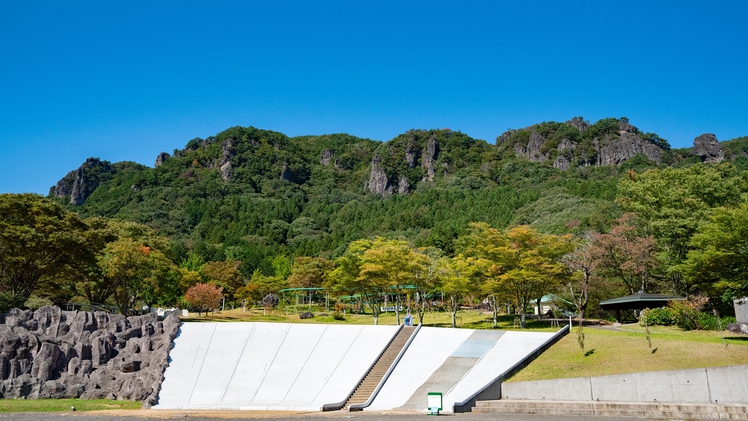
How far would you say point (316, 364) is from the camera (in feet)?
75.4

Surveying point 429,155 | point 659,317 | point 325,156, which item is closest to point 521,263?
point 659,317

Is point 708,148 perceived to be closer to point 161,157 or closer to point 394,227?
point 394,227

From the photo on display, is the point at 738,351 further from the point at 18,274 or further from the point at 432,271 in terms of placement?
the point at 18,274

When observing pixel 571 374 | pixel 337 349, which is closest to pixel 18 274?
pixel 337 349

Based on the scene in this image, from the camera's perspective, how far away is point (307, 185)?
151 m

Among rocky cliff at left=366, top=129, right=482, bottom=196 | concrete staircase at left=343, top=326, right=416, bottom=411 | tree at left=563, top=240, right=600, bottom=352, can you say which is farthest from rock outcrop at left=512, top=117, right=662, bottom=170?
concrete staircase at left=343, top=326, right=416, bottom=411

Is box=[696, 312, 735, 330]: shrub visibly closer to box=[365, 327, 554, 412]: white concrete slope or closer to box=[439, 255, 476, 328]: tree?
box=[365, 327, 554, 412]: white concrete slope

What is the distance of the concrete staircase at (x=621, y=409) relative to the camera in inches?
583

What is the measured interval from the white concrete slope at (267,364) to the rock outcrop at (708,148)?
110 meters

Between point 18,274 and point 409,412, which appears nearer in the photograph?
point 409,412

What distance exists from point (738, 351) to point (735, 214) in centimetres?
733

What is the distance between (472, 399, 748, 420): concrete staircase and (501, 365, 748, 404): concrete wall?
946 mm

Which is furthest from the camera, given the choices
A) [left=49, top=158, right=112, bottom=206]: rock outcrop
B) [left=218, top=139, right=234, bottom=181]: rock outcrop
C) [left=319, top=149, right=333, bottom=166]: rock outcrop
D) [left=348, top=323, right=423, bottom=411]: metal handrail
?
[left=319, top=149, right=333, bottom=166]: rock outcrop

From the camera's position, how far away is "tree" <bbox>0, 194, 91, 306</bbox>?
2828 centimetres
